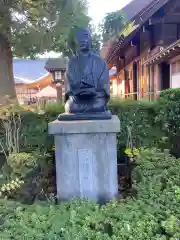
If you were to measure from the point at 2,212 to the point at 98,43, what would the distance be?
12.6 ft

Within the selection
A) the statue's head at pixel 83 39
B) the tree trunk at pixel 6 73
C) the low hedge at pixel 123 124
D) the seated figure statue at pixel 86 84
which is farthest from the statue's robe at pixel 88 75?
the tree trunk at pixel 6 73

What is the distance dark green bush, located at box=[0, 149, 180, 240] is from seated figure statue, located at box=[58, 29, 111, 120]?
97cm

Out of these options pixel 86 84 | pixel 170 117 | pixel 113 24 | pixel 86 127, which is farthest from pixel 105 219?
pixel 113 24

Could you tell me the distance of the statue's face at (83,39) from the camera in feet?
9.53

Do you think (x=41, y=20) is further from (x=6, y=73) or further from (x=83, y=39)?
(x=6, y=73)

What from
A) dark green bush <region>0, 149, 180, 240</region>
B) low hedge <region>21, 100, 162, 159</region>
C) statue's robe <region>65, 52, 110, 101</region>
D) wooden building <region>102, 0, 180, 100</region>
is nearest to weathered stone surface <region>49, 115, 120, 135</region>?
statue's robe <region>65, 52, 110, 101</region>

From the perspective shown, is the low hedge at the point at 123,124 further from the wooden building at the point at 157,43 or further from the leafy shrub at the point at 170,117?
the wooden building at the point at 157,43

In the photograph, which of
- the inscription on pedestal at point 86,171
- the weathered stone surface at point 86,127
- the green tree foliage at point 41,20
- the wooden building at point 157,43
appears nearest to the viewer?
the weathered stone surface at point 86,127

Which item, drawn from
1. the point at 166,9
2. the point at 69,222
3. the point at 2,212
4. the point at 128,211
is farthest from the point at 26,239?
the point at 166,9

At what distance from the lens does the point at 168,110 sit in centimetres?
470

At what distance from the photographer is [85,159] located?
286 cm

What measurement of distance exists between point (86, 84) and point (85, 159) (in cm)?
85

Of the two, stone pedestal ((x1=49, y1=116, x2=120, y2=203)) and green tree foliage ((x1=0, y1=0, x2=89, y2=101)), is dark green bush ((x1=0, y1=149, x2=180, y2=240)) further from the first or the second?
green tree foliage ((x1=0, y1=0, x2=89, y2=101))

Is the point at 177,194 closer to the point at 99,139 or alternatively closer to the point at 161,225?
the point at 161,225
